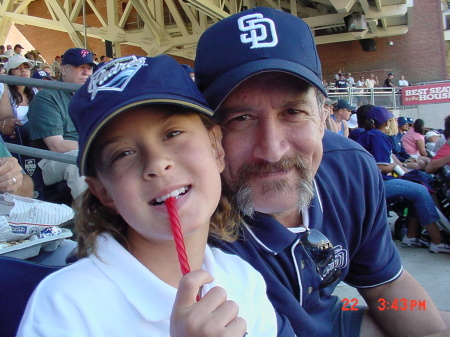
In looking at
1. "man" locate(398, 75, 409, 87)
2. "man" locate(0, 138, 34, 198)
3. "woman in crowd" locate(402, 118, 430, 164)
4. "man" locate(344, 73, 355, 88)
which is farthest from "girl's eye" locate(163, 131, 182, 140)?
"man" locate(398, 75, 409, 87)

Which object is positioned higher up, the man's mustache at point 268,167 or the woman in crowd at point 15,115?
the woman in crowd at point 15,115

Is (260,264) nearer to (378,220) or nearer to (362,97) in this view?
(378,220)

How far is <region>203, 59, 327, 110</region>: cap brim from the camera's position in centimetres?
121

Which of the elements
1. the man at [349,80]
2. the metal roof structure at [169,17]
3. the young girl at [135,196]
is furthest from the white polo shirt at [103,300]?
the man at [349,80]

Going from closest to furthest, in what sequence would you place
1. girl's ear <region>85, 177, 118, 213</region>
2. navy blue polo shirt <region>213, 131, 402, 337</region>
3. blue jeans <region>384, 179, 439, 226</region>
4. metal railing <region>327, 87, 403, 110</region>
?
girl's ear <region>85, 177, 118, 213</region> < navy blue polo shirt <region>213, 131, 402, 337</region> < blue jeans <region>384, 179, 439, 226</region> < metal railing <region>327, 87, 403, 110</region>

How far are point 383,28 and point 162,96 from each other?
21755mm

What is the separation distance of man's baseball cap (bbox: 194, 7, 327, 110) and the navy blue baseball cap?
0.61 ft

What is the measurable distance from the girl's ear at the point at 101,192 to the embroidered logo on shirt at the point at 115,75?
221 mm

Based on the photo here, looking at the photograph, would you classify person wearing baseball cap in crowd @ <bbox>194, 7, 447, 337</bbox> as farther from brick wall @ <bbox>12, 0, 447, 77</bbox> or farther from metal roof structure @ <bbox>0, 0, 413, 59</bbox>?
brick wall @ <bbox>12, 0, 447, 77</bbox>

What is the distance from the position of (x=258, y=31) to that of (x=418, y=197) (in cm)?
352

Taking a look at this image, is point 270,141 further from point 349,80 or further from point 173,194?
point 349,80

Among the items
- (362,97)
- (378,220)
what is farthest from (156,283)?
(362,97)

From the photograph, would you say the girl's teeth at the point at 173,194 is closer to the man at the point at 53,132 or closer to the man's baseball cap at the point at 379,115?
the man at the point at 53,132

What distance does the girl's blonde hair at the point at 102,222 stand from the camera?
1.08 metres
